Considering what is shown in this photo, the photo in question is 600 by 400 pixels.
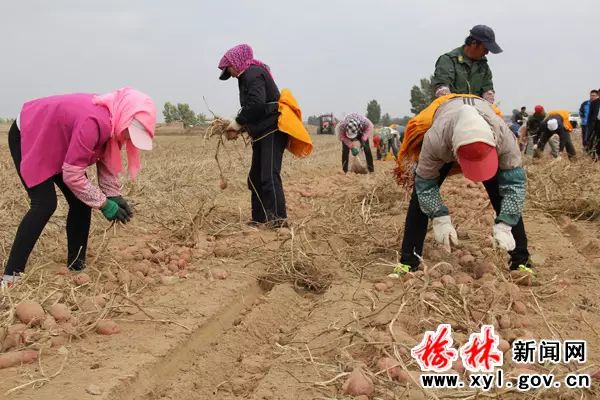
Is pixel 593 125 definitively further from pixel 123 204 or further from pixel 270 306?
pixel 123 204

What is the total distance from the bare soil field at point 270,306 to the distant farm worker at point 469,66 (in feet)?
3.14

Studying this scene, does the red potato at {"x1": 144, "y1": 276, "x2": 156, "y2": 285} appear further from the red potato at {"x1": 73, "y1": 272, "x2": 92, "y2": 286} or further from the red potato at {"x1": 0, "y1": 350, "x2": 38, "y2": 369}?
the red potato at {"x1": 0, "y1": 350, "x2": 38, "y2": 369}

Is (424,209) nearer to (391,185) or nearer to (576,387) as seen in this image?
(576,387)

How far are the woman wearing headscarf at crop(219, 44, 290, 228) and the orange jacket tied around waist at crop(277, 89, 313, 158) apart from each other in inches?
1.8

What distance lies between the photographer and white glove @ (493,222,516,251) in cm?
274

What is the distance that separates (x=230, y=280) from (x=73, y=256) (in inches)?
34.7

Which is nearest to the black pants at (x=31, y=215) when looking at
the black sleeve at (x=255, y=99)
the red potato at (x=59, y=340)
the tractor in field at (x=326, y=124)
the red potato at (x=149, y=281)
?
the red potato at (x=149, y=281)

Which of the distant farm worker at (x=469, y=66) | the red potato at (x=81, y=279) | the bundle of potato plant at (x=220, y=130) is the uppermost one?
the distant farm worker at (x=469, y=66)

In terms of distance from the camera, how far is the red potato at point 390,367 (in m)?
2.00

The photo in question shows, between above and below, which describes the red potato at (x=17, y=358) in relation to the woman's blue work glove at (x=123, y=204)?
below

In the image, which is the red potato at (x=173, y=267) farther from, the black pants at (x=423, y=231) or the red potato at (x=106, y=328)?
the black pants at (x=423, y=231)

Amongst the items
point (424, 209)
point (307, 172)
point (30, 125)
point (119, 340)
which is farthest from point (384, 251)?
point (307, 172)

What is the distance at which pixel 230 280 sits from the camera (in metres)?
3.27

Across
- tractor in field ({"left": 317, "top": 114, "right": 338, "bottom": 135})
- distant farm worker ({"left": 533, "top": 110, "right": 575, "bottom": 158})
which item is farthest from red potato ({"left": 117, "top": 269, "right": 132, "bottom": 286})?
tractor in field ({"left": 317, "top": 114, "right": 338, "bottom": 135})
